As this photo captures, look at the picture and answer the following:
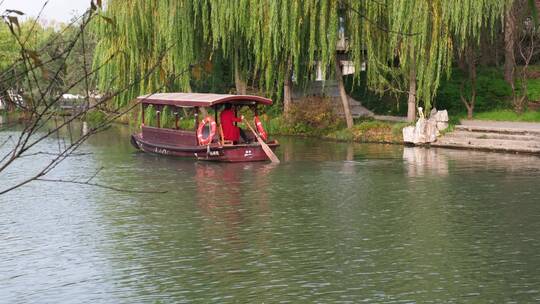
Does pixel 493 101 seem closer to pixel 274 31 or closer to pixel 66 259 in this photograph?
pixel 274 31

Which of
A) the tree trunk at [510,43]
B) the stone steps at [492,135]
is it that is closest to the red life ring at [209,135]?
the stone steps at [492,135]

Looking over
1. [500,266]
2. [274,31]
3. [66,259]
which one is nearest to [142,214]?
[66,259]

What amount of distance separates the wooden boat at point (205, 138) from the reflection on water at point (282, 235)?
4.26 ft

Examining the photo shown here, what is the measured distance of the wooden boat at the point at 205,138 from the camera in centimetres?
2856

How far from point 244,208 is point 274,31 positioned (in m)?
14.5

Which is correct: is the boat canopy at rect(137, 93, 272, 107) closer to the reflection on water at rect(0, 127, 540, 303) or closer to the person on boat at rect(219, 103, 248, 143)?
the person on boat at rect(219, 103, 248, 143)

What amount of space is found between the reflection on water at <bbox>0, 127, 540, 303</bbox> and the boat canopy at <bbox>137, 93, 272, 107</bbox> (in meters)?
2.82

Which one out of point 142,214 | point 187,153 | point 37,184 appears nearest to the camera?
point 142,214

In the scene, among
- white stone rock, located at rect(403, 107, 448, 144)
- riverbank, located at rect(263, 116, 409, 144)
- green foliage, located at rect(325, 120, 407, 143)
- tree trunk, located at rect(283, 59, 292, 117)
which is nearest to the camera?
white stone rock, located at rect(403, 107, 448, 144)

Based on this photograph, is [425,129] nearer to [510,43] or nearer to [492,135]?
[492,135]

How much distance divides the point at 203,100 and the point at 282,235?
45.9ft

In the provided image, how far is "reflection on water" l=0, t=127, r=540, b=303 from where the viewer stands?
12.6m

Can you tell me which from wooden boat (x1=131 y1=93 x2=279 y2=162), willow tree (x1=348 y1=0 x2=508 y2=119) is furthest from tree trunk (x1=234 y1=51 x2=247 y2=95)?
willow tree (x1=348 y1=0 x2=508 y2=119)

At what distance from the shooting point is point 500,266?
1366cm
